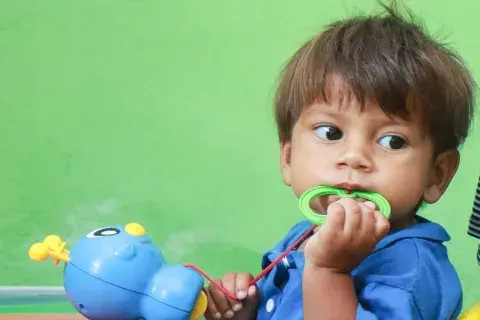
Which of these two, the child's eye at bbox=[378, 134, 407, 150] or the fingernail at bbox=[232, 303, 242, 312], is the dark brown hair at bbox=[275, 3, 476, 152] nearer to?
the child's eye at bbox=[378, 134, 407, 150]

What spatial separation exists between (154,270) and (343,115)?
23 cm

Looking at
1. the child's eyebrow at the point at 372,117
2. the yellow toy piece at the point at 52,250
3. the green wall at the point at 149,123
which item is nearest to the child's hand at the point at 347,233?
the child's eyebrow at the point at 372,117

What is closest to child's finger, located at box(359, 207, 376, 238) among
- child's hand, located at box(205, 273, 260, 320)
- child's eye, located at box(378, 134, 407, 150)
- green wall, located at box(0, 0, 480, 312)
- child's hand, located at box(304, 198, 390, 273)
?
Answer: child's hand, located at box(304, 198, 390, 273)

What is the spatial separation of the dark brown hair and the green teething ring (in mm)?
85

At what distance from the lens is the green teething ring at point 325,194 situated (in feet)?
2.23

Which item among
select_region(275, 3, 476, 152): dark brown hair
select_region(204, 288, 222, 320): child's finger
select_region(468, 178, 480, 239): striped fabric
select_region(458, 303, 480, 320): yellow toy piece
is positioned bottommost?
select_region(204, 288, 222, 320): child's finger

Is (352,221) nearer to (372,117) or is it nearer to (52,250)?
(372,117)

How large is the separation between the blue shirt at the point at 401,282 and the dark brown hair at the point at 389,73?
0.36 feet

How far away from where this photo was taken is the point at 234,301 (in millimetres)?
800

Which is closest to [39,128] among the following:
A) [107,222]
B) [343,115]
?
[107,222]

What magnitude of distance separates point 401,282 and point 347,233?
0.29ft

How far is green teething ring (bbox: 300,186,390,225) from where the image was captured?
68 centimetres

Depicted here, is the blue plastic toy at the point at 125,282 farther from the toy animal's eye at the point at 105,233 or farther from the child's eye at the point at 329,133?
the child's eye at the point at 329,133

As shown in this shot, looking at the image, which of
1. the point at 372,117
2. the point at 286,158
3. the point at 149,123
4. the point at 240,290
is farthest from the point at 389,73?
the point at 149,123
